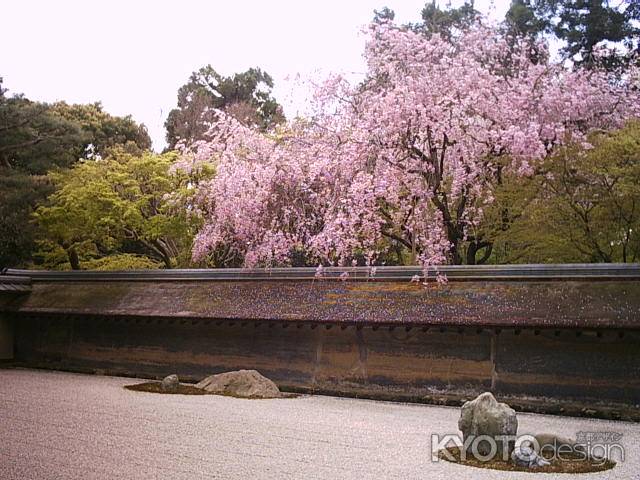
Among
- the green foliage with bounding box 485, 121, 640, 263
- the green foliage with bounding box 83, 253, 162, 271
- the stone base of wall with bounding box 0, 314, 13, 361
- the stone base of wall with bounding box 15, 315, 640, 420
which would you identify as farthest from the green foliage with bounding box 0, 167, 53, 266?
the green foliage with bounding box 485, 121, 640, 263

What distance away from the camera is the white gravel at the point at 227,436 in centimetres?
636

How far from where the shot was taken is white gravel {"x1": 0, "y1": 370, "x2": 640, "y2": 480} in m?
6.36

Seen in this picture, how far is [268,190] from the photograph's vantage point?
13.8 metres

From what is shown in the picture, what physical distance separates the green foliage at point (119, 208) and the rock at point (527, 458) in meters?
11.4

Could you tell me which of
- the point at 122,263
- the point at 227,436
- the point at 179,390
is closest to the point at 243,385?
the point at 179,390

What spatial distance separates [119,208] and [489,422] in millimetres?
12951

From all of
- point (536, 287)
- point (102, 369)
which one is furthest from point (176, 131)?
point (536, 287)

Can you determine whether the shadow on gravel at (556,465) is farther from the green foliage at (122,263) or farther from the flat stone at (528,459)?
the green foliage at (122,263)

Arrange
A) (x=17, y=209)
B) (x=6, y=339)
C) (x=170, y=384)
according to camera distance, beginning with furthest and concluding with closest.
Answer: (x=17, y=209) < (x=6, y=339) < (x=170, y=384)

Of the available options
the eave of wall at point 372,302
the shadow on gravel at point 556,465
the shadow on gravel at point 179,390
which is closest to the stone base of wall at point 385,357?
the eave of wall at point 372,302

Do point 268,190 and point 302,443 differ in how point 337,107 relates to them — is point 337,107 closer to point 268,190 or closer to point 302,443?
point 268,190

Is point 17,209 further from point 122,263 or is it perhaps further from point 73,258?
point 73,258

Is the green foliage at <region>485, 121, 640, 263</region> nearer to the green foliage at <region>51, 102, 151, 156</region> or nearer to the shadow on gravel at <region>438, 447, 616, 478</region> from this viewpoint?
the shadow on gravel at <region>438, 447, 616, 478</region>

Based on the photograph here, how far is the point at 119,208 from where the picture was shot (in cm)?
1792
